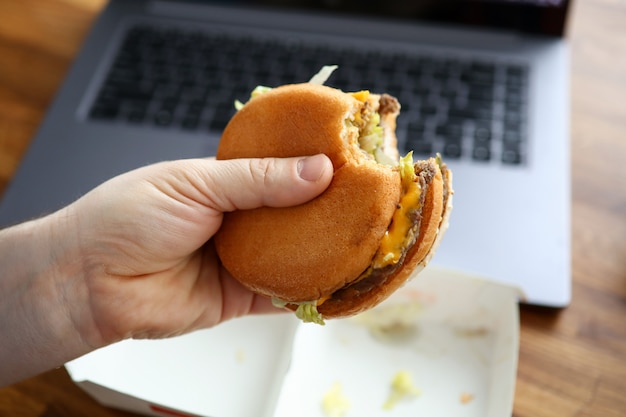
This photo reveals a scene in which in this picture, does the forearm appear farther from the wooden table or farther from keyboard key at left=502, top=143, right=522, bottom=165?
keyboard key at left=502, top=143, right=522, bottom=165

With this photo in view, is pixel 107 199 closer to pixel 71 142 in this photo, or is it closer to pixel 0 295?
pixel 0 295

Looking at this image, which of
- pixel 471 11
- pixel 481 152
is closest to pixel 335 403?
pixel 481 152

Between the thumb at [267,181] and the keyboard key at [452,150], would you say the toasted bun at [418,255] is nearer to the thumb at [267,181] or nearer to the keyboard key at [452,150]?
the thumb at [267,181]

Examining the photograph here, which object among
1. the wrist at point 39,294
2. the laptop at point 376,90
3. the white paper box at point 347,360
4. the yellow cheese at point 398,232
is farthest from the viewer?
the laptop at point 376,90

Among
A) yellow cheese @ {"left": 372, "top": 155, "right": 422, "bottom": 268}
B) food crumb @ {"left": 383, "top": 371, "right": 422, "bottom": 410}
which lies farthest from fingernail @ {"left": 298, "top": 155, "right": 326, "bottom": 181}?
food crumb @ {"left": 383, "top": 371, "right": 422, "bottom": 410}

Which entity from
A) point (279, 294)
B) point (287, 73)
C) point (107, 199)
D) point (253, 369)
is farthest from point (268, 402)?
point (287, 73)

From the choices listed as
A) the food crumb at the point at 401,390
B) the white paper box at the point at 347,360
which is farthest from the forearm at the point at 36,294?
the food crumb at the point at 401,390

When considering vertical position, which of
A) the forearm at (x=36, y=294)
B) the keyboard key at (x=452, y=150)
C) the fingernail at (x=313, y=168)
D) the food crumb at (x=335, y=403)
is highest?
the fingernail at (x=313, y=168)
